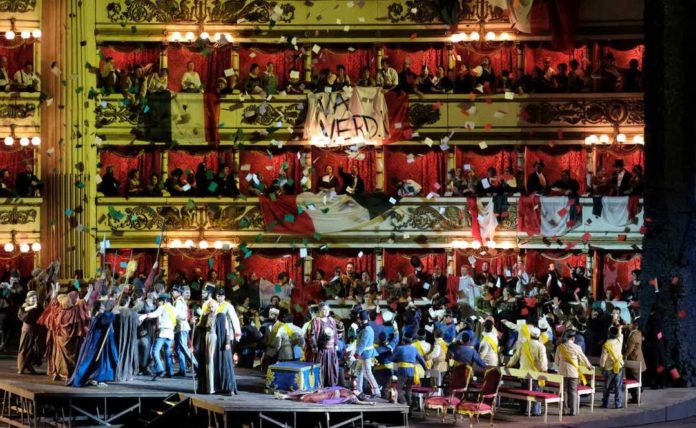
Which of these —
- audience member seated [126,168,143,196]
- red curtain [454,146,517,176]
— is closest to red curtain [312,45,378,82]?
red curtain [454,146,517,176]

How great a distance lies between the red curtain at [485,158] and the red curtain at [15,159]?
10.9 metres

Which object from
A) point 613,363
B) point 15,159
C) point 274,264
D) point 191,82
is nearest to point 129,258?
point 274,264

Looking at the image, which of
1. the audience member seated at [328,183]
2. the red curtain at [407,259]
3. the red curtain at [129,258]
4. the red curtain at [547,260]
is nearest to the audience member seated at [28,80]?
the red curtain at [129,258]

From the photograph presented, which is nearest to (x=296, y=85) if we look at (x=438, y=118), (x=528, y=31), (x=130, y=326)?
(x=438, y=118)

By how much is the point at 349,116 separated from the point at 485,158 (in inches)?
159

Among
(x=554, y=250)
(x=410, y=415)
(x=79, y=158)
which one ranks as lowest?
(x=410, y=415)

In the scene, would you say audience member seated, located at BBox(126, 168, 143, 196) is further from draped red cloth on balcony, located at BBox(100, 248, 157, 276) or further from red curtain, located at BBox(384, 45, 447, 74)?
red curtain, located at BBox(384, 45, 447, 74)

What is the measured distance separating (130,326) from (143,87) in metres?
11.1

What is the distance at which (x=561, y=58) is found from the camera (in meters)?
34.6

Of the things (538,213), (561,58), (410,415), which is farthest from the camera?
(561,58)

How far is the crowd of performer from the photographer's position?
22.1 m

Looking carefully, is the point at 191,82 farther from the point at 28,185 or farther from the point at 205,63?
the point at 28,185

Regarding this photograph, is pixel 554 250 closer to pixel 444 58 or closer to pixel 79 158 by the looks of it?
pixel 444 58

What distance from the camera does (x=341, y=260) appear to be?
1339 inches
